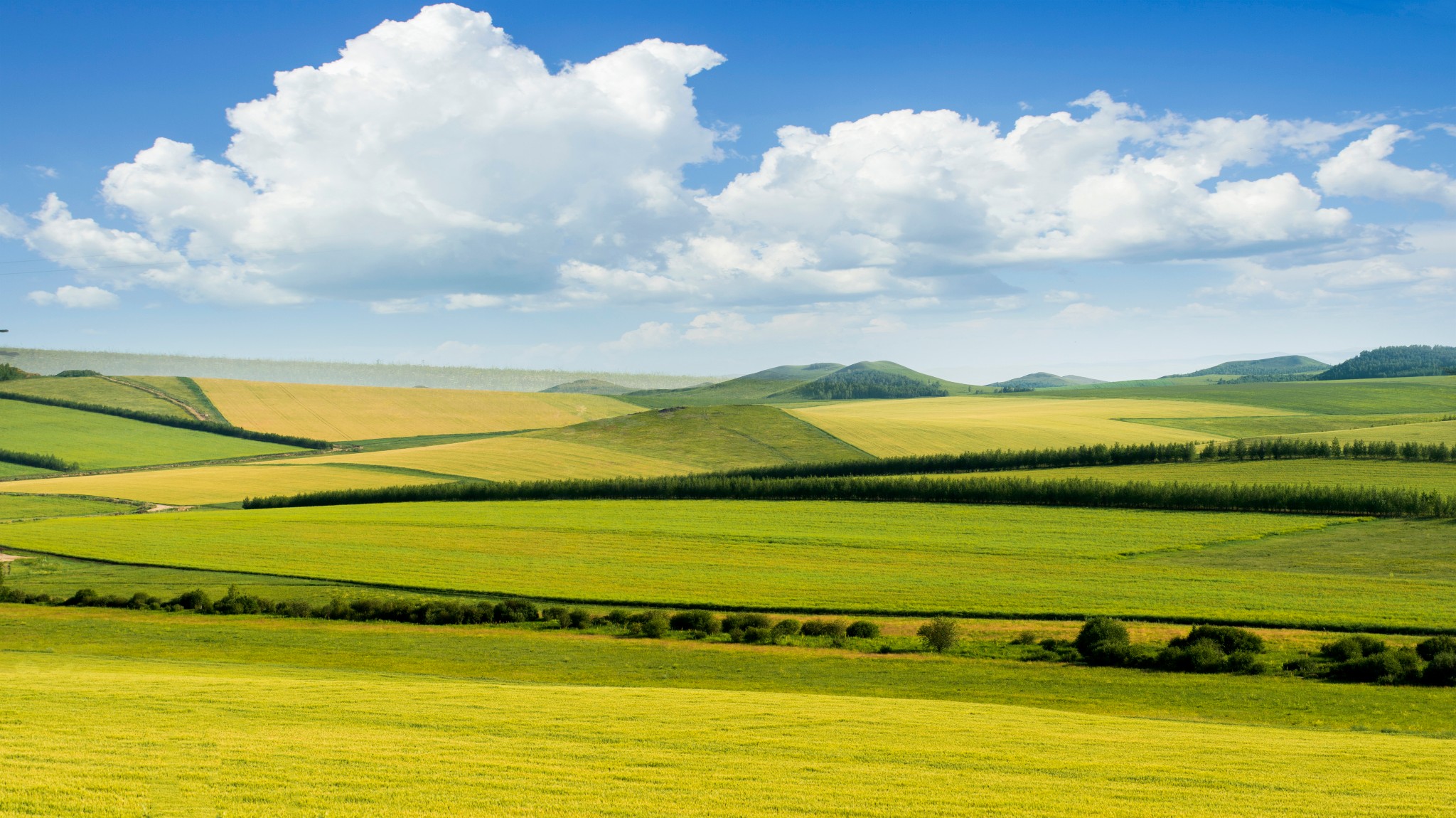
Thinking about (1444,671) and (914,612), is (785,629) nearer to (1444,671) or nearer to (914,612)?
(914,612)

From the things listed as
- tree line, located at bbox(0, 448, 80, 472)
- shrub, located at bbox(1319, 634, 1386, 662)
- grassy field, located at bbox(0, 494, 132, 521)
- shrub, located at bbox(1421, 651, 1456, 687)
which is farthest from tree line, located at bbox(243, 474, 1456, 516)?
tree line, located at bbox(0, 448, 80, 472)

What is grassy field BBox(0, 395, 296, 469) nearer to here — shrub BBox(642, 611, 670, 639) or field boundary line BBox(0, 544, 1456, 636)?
field boundary line BBox(0, 544, 1456, 636)

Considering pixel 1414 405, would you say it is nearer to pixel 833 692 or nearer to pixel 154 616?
pixel 833 692

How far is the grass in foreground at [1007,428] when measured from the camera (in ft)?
433

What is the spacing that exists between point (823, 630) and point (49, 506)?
87.9m

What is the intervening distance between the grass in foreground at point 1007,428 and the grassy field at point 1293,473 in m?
32.1

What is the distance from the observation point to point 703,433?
5851 inches

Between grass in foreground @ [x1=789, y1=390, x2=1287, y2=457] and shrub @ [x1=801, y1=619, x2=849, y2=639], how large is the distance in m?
87.2

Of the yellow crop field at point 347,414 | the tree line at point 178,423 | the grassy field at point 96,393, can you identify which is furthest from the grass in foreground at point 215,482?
the grassy field at point 96,393

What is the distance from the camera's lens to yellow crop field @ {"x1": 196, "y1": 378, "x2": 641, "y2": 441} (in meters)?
167

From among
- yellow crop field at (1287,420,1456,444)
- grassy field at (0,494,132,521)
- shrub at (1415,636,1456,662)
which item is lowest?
shrub at (1415,636,1456,662)

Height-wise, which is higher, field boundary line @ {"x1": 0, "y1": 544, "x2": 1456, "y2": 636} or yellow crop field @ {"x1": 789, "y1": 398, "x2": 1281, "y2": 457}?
yellow crop field @ {"x1": 789, "y1": 398, "x2": 1281, "y2": 457}

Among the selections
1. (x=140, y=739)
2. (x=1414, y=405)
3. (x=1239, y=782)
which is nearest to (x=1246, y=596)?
(x=1239, y=782)

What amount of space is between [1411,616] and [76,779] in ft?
160
